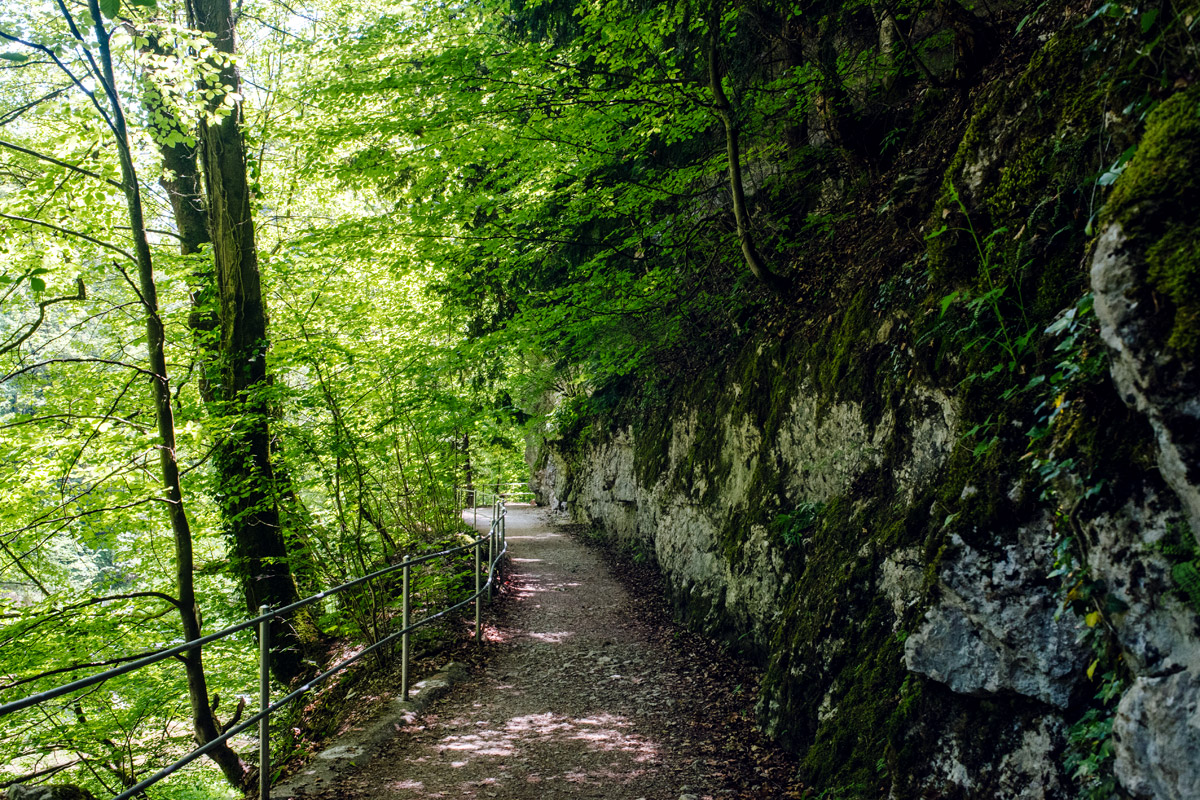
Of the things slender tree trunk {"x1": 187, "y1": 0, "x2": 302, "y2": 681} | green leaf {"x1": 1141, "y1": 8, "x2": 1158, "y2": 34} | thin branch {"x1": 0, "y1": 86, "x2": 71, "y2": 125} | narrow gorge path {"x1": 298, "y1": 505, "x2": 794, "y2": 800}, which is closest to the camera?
green leaf {"x1": 1141, "y1": 8, "x2": 1158, "y2": 34}

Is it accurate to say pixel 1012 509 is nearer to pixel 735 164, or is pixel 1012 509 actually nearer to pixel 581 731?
pixel 581 731

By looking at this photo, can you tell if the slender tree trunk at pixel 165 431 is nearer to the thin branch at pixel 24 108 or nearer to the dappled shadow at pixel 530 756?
the thin branch at pixel 24 108

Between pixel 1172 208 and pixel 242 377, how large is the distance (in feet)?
27.4

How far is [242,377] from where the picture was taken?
7.84 m

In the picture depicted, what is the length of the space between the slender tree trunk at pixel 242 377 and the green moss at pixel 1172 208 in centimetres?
732

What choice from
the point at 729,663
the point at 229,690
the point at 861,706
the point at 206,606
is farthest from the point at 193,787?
the point at 861,706

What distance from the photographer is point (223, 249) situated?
800 centimetres

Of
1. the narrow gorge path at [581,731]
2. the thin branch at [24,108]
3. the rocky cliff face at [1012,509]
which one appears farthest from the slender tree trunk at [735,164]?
the thin branch at [24,108]

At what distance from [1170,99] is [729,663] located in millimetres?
5697

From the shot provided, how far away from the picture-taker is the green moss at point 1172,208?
77.7 inches

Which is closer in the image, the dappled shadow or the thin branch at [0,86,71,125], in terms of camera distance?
the dappled shadow

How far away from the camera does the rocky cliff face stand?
207 cm

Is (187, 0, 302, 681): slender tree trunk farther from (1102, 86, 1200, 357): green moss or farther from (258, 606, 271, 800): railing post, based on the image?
(1102, 86, 1200, 357): green moss

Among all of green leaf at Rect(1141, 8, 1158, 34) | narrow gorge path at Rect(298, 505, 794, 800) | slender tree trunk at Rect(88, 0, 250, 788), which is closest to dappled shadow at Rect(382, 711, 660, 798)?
narrow gorge path at Rect(298, 505, 794, 800)
